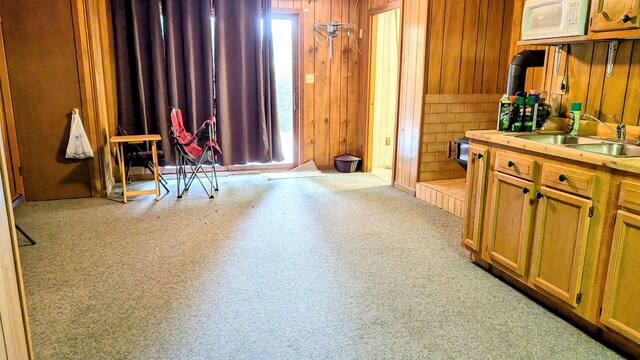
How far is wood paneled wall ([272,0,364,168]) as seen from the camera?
5.77m

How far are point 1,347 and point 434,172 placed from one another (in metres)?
4.13

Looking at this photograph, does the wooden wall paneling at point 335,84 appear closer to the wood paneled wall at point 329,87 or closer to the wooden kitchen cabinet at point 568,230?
the wood paneled wall at point 329,87

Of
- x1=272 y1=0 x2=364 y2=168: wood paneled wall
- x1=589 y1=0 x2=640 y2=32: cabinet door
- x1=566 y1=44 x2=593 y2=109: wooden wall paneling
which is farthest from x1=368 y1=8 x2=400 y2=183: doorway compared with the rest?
x1=589 y1=0 x2=640 y2=32: cabinet door

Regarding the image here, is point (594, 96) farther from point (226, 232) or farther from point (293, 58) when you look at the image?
point (293, 58)

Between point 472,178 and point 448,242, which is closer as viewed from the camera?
point 472,178

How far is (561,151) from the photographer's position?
227 centimetres

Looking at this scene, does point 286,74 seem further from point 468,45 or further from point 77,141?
point 77,141

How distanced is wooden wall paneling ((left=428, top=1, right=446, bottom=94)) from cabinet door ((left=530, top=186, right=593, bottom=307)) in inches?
95.7

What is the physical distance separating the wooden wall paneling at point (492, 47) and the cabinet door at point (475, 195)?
2150mm

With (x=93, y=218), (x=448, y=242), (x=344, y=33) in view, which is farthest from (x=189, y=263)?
(x=344, y=33)

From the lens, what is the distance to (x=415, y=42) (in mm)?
4664

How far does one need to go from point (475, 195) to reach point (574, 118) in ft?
2.47

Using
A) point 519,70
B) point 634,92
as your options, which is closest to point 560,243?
point 634,92

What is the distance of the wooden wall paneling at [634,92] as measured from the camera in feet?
8.33
